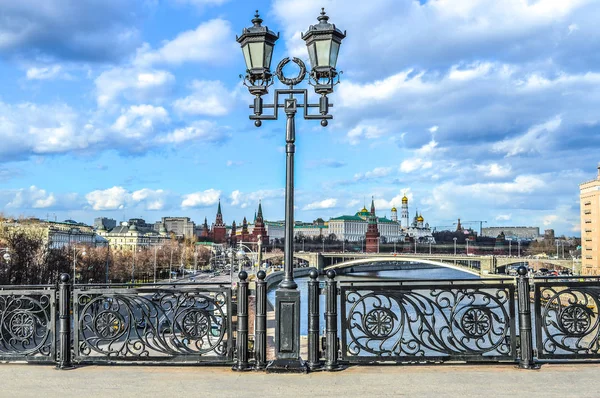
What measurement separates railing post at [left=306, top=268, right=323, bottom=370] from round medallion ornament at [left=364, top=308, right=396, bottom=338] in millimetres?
605

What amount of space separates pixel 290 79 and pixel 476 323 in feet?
12.5

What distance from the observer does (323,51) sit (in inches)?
291

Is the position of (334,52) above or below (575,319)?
above

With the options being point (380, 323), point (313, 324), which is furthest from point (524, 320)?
point (313, 324)

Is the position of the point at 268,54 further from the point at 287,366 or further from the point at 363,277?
the point at 363,277

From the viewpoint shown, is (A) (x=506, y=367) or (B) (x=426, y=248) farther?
(B) (x=426, y=248)

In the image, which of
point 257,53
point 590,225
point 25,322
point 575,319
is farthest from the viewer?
point 590,225

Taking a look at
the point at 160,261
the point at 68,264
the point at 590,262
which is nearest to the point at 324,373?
the point at 68,264

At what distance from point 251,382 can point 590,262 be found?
86.1 m

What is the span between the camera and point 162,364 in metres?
6.99

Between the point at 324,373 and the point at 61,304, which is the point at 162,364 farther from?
the point at 324,373

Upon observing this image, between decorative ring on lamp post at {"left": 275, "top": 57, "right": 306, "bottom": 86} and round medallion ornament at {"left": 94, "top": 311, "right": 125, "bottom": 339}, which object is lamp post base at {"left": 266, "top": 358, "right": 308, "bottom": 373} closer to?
round medallion ornament at {"left": 94, "top": 311, "right": 125, "bottom": 339}

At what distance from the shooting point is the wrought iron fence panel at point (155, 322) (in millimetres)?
6977

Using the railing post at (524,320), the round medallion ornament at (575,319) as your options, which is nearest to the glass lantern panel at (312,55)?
the railing post at (524,320)
